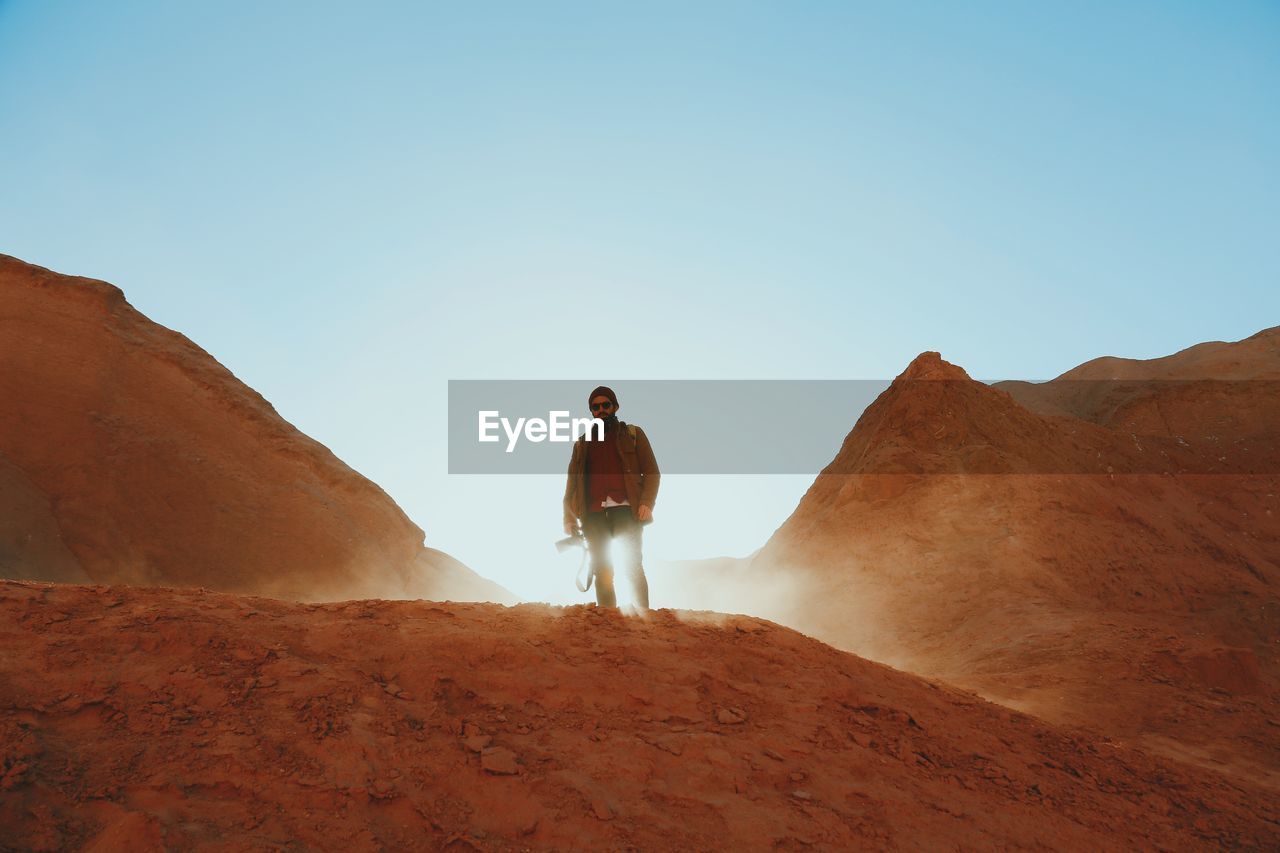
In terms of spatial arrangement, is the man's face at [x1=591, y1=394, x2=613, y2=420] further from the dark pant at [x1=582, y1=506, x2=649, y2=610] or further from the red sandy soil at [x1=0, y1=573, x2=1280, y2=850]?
the red sandy soil at [x1=0, y1=573, x2=1280, y2=850]

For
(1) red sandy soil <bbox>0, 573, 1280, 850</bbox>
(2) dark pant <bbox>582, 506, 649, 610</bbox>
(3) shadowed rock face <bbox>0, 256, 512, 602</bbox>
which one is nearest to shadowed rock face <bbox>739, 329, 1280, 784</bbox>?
(1) red sandy soil <bbox>0, 573, 1280, 850</bbox>

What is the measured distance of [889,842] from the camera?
9.99 feet

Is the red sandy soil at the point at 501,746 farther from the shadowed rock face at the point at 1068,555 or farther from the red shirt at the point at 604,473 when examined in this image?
the shadowed rock face at the point at 1068,555

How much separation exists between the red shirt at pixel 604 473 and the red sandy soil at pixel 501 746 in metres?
1.38

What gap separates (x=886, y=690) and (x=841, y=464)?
11391 millimetres

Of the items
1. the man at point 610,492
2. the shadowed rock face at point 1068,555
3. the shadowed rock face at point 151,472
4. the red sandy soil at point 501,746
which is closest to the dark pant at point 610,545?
the man at point 610,492

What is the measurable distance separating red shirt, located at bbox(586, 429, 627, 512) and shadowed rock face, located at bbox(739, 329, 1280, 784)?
12.2ft

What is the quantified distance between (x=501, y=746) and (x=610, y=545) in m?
2.82

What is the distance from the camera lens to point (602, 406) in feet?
19.9

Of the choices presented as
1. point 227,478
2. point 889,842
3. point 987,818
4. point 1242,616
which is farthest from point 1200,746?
point 227,478

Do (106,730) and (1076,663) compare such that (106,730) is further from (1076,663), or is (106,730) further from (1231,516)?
(1231,516)

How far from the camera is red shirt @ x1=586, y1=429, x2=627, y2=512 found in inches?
235

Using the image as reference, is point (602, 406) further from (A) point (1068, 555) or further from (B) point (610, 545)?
(A) point (1068, 555)

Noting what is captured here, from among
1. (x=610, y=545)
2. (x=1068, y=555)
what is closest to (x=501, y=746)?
(x=610, y=545)
